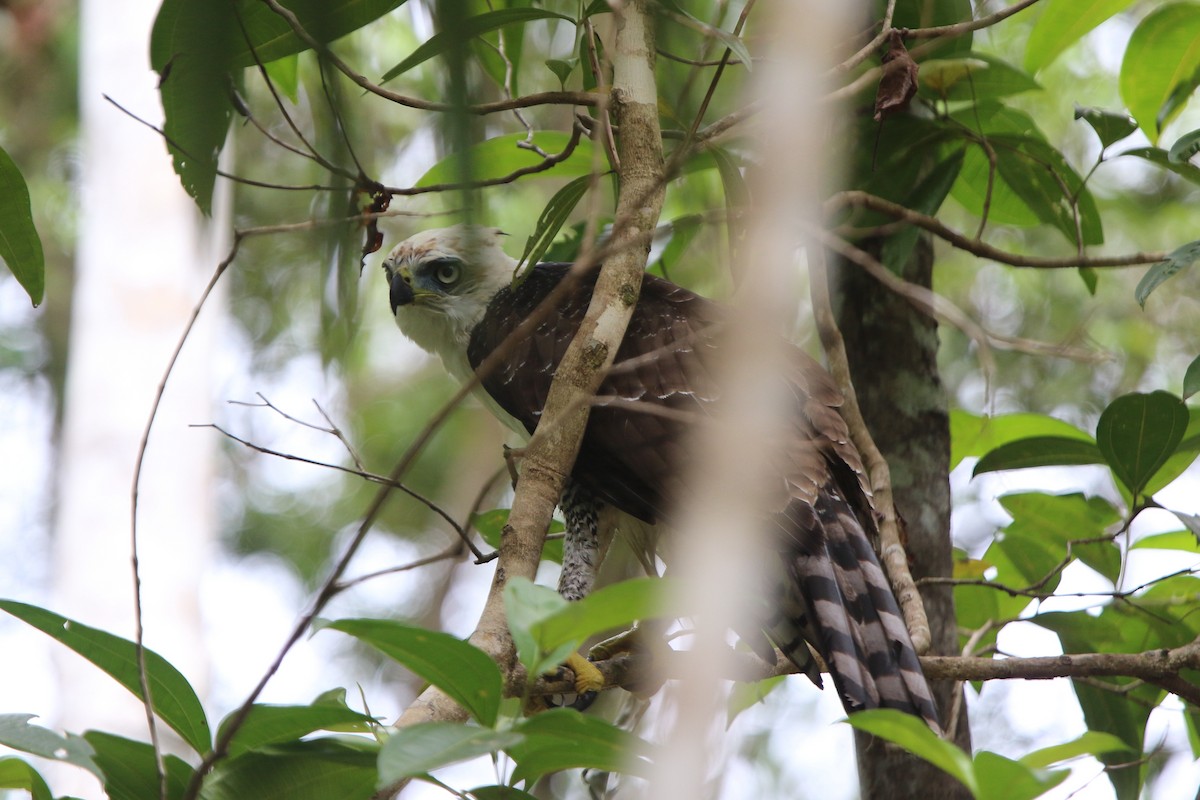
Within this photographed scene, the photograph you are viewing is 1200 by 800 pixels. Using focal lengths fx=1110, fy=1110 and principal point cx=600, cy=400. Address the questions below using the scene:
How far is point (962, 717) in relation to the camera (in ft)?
8.89

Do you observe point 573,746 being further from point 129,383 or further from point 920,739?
point 129,383

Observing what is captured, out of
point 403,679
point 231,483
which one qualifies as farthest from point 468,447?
point 231,483

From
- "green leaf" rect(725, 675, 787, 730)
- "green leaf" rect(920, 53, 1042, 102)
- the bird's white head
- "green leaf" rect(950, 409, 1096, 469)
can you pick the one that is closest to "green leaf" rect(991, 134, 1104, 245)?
"green leaf" rect(920, 53, 1042, 102)

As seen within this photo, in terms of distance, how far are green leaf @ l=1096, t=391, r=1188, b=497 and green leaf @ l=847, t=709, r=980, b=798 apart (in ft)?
4.29

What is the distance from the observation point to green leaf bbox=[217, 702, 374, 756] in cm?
140

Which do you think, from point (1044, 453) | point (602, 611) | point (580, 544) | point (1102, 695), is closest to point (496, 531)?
point (580, 544)

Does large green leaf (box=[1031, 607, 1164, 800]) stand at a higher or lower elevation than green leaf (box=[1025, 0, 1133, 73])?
lower

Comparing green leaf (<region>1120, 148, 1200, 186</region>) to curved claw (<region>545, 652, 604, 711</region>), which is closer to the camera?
curved claw (<region>545, 652, 604, 711</region>)

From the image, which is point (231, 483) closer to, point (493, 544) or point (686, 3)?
point (493, 544)

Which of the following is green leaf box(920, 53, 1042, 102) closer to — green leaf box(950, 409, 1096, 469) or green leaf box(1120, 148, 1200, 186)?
green leaf box(1120, 148, 1200, 186)

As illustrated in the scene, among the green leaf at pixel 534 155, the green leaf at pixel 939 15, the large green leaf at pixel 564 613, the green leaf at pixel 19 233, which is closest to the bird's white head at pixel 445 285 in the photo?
the green leaf at pixel 534 155

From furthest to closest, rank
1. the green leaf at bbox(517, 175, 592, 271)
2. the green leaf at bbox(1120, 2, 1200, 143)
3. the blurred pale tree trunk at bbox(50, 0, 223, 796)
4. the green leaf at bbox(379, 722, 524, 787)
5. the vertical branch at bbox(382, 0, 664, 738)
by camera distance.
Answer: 1. the blurred pale tree trunk at bbox(50, 0, 223, 796)
2. the green leaf at bbox(1120, 2, 1200, 143)
3. the green leaf at bbox(517, 175, 592, 271)
4. the vertical branch at bbox(382, 0, 664, 738)
5. the green leaf at bbox(379, 722, 524, 787)

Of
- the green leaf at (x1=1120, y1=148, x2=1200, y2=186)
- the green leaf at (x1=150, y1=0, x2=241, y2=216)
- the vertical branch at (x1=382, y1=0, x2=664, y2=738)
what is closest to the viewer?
the green leaf at (x1=150, y1=0, x2=241, y2=216)

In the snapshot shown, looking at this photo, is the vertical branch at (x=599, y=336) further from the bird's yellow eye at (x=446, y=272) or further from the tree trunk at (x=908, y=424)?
the bird's yellow eye at (x=446, y=272)
